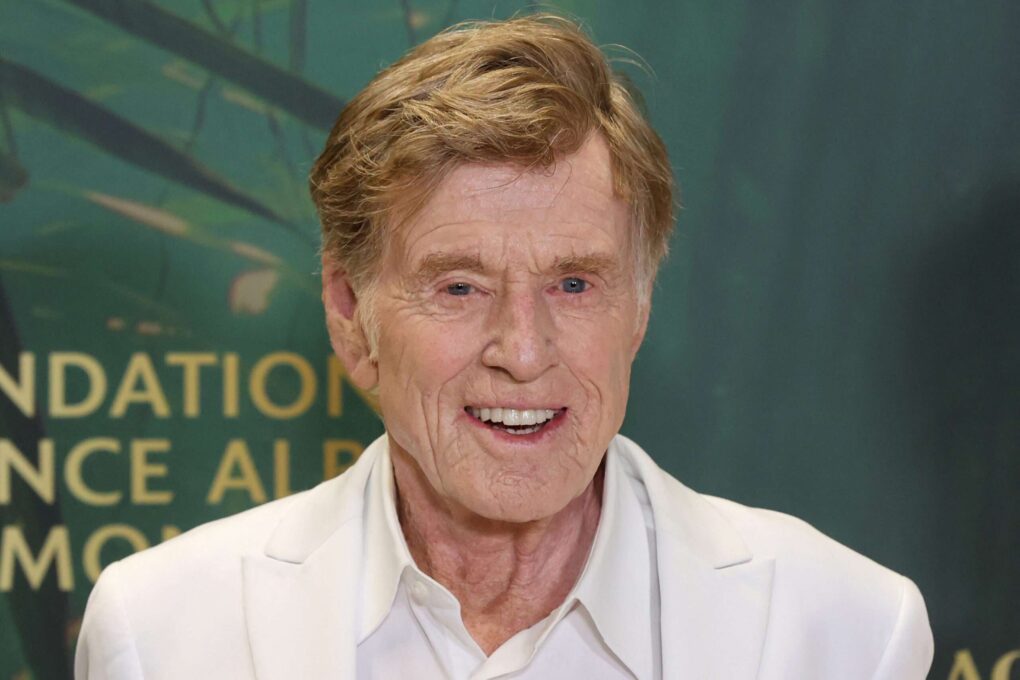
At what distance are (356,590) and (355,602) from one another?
0.06 ft

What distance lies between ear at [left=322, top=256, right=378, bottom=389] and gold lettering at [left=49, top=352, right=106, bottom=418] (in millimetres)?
741

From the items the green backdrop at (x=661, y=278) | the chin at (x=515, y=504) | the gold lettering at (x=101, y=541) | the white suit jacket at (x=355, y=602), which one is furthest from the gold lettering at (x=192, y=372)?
the chin at (x=515, y=504)

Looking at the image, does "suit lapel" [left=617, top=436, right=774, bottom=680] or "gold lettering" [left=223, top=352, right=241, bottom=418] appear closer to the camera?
"suit lapel" [left=617, top=436, right=774, bottom=680]

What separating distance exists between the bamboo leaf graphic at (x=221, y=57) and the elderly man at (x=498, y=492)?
1.99ft

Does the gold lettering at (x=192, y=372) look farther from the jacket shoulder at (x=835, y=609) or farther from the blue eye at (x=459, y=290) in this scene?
the jacket shoulder at (x=835, y=609)

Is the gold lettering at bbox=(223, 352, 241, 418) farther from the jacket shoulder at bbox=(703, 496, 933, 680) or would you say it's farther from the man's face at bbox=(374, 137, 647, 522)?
the jacket shoulder at bbox=(703, 496, 933, 680)

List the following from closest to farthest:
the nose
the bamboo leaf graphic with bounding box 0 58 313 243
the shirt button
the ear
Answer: the nose
the shirt button
the ear
the bamboo leaf graphic with bounding box 0 58 313 243

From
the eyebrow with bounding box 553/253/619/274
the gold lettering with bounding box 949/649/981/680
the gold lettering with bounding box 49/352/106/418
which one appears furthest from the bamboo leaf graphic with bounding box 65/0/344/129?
the gold lettering with bounding box 949/649/981/680

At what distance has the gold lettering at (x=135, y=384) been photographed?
2.29 m

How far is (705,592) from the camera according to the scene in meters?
1.60

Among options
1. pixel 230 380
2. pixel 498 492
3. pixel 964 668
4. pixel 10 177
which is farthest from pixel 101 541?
pixel 964 668

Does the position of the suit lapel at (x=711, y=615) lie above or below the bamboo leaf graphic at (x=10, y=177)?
below

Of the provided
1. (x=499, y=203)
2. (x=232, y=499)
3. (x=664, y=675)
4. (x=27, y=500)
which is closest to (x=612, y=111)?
(x=499, y=203)

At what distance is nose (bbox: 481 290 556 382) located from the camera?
1.48 metres
